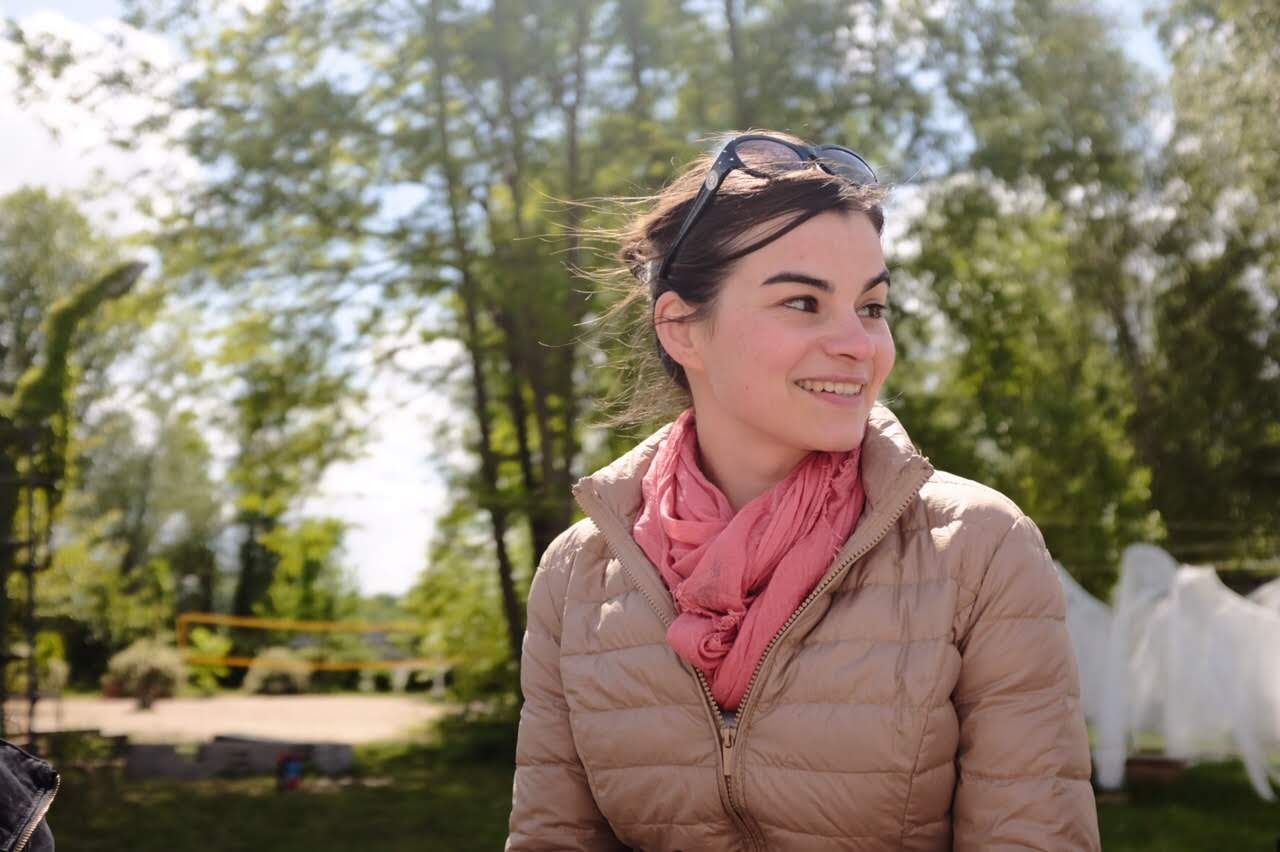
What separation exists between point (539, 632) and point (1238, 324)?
1934 cm

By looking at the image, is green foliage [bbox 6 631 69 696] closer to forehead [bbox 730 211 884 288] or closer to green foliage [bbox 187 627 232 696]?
green foliage [bbox 187 627 232 696]

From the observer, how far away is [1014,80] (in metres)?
12.3

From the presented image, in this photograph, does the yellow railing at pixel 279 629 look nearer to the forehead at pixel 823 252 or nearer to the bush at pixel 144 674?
the bush at pixel 144 674

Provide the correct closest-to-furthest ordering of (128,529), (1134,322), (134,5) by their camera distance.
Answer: (134,5) → (1134,322) → (128,529)

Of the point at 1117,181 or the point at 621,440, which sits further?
the point at 1117,181

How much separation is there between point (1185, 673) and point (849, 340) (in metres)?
7.06

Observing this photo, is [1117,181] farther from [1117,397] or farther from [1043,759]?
[1043,759]

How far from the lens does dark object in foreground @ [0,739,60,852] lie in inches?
49.1

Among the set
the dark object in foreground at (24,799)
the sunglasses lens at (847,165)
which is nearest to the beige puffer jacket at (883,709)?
the sunglasses lens at (847,165)

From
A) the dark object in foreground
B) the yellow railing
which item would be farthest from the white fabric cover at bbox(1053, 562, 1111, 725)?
the yellow railing

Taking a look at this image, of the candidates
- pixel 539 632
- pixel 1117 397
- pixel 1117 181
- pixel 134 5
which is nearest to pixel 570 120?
pixel 134 5

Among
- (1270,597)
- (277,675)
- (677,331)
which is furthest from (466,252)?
(277,675)

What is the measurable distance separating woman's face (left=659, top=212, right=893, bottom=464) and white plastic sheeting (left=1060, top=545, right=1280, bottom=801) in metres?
6.23

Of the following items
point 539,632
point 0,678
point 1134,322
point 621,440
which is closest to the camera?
point 539,632
